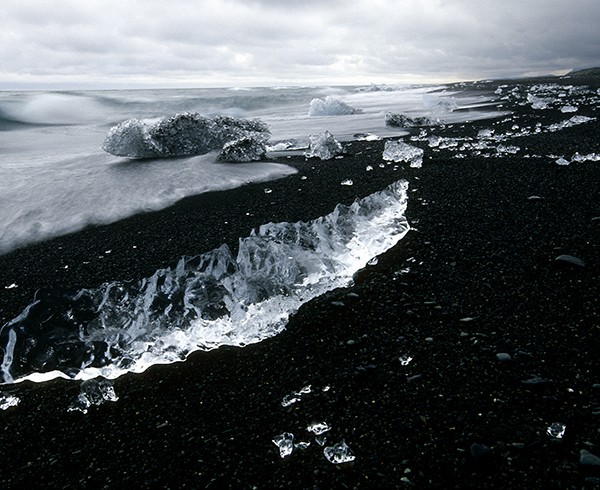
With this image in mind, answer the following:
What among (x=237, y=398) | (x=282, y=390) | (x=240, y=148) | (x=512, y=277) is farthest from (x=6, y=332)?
(x=240, y=148)

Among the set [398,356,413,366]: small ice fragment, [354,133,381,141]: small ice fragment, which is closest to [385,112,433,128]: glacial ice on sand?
[354,133,381,141]: small ice fragment

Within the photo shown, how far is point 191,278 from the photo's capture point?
281cm

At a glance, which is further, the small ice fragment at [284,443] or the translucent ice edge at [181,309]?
the translucent ice edge at [181,309]

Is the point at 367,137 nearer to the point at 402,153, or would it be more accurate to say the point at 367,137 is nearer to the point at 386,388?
the point at 402,153

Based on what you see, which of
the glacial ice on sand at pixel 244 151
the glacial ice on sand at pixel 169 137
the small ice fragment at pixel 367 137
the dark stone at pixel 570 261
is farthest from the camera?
the small ice fragment at pixel 367 137

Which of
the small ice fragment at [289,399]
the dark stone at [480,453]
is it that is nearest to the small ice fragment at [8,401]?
the small ice fragment at [289,399]

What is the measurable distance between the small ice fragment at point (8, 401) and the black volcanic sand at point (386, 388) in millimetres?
51

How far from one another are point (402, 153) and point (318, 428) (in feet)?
17.0

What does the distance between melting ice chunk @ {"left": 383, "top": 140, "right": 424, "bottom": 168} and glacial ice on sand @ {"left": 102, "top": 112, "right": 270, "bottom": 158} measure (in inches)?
110

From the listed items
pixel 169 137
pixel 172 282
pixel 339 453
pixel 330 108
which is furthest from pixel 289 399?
pixel 330 108

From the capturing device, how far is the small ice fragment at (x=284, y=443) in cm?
160

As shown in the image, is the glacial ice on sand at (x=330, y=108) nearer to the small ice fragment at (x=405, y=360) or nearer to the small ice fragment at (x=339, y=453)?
the small ice fragment at (x=405, y=360)

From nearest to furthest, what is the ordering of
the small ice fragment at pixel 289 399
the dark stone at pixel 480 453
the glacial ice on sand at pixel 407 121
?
the dark stone at pixel 480 453 → the small ice fragment at pixel 289 399 → the glacial ice on sand at pixel 407 121

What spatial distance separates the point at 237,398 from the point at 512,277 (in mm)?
1843
